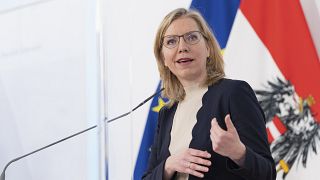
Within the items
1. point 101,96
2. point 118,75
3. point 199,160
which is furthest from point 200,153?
point 118,75

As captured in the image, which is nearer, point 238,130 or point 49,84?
point 238,130

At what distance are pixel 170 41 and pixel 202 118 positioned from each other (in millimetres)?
245

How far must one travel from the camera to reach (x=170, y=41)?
4.13ft

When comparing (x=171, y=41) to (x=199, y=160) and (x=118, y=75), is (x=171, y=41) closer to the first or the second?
(x=199, y=160)

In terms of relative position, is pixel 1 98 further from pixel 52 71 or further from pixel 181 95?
pixel 181 95

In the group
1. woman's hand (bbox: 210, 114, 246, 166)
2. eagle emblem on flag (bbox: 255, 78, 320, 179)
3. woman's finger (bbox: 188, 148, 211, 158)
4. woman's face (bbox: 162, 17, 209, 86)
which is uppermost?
woman's face (bbox: 162, 17, 209, 86)

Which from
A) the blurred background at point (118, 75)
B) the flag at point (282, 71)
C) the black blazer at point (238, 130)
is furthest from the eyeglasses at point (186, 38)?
the flag at point (282, 71)

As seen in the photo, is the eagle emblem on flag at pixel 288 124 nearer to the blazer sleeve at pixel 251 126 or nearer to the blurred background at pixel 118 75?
the blurred background at pixel 118 75

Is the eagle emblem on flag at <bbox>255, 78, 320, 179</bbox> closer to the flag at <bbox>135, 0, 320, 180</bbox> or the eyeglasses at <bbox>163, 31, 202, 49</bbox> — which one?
the flag at <bbox>135, 0, 320, 180</bbox>

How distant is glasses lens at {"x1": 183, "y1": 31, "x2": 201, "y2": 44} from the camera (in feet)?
4.06

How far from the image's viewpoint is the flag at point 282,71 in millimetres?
2459

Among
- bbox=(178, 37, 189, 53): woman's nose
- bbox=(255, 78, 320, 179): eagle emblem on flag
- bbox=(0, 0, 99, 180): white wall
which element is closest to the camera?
bbox=(178, 37, 189, 53): woman's nose

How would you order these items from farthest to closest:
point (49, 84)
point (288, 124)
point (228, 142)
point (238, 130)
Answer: point (49, 84)
point (288, 124)
point (238, 130)
point (228, 142)

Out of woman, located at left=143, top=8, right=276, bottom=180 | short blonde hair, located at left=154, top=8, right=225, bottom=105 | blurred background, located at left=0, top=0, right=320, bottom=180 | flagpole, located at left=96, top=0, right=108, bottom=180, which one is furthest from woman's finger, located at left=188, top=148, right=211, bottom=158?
blurred background, located at left=0, top=0, right=320, bottom=180
